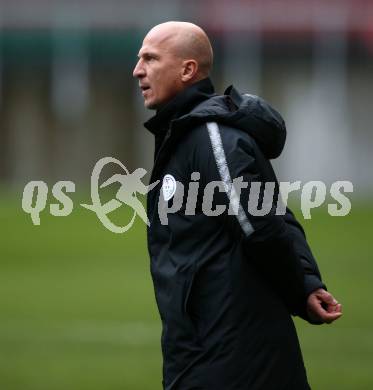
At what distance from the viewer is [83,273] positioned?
61.0 feet

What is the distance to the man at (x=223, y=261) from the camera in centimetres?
484

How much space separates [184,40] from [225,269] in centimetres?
88

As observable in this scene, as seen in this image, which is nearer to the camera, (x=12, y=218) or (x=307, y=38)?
(x=12, y=218)

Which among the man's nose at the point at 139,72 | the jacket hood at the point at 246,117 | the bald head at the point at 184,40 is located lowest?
the jacket hood at the point at 246,117

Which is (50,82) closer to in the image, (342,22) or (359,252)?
(342,22)

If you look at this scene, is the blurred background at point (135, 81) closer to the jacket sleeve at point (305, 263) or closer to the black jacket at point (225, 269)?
the jacket sleeve at point (305, 263)

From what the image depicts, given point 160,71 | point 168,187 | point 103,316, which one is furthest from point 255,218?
point 103,316

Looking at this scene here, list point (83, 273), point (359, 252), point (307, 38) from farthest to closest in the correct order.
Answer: point (307, 38) → point (359, 252) → point (83, 273)

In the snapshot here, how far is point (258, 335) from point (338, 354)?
619 cm

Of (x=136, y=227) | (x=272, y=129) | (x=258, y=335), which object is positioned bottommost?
(x=136, y=227)

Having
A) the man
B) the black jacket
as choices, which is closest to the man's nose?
the man

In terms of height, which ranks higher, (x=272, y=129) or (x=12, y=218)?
(x=272, y=129)

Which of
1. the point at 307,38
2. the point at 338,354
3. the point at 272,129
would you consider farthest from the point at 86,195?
the point at 272,129

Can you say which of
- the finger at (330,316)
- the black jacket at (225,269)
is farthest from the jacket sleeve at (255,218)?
the finger at (330,316)
